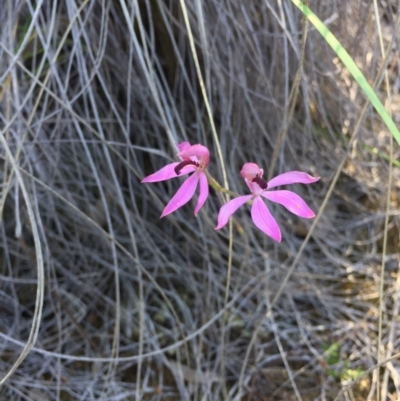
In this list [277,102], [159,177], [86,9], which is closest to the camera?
[159,177]

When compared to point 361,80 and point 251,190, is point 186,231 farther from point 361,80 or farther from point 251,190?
point 361,80

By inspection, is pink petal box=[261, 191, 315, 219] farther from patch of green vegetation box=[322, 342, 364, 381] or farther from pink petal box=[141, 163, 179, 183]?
patch of green vegetation box=[322, 342, 364, 381]

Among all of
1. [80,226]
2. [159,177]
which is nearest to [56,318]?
[80,226]

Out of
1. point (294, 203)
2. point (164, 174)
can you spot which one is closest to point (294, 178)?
point (294, 203)

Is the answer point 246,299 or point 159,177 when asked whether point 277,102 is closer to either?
point 246,299

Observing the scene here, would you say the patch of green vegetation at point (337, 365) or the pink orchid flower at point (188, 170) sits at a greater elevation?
the pink orchid flower at point (188, 170)

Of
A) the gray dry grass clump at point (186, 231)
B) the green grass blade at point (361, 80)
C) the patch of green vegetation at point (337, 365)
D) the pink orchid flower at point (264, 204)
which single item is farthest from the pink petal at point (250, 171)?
the patch of green vegetation at point (337, 365)

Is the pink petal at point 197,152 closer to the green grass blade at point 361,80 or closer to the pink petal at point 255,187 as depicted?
the pink petal at point 255,187
